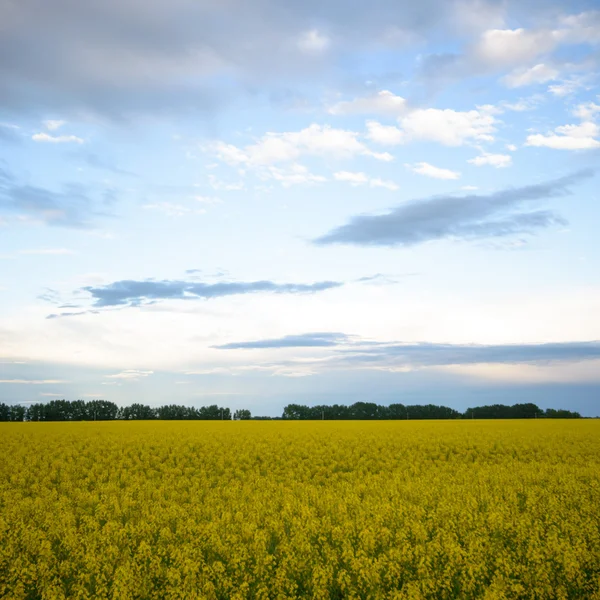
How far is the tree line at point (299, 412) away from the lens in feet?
318

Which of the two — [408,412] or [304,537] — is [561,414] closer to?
[408,412]

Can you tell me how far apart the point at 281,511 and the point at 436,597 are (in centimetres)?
474

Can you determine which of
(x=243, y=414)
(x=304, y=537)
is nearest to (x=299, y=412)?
(x=243, y=414)

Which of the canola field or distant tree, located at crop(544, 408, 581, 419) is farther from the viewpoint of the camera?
distant tree, located at crop(544, 408, 581, 419)

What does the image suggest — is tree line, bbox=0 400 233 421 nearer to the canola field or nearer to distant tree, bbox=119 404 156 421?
distant tree, bbox=119 404 156 421

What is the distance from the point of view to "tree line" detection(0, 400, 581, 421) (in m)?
97.1

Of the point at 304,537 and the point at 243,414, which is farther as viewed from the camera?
the point at 243,414

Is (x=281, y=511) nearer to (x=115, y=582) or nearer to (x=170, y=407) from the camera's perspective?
(x=115, y=582)

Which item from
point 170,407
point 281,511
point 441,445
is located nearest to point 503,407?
point 170,407

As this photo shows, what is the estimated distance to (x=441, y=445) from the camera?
2789 centimetres

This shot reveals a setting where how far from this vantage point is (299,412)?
4141 inches

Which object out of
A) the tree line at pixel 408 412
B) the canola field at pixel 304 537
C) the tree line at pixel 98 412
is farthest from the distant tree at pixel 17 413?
the canola field at pixel 304 537

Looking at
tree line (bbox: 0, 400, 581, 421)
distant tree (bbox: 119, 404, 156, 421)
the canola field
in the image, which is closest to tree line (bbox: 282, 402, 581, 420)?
tree line (bbox: 0, 400, 581, 421)

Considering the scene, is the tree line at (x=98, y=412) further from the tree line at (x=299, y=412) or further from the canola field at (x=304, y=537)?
the canola field at (x=304, y=537)
